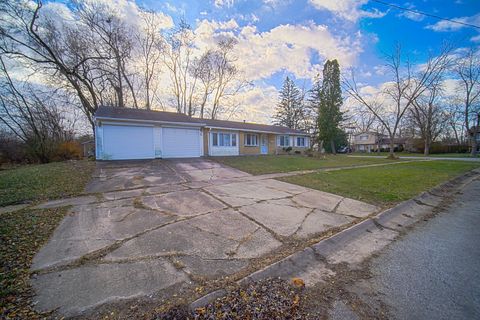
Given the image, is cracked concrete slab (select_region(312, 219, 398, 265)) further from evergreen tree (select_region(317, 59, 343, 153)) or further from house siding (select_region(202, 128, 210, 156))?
evergreen tree (select_region(317, 59, 343, 153))

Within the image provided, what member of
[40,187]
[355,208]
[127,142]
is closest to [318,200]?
[355,208]

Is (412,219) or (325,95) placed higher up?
(325,95)

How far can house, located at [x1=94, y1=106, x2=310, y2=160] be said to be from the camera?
12.4 meters

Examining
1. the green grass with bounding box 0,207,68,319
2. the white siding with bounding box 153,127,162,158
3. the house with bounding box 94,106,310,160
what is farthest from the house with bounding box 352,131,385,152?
the green grass with bounding box 0,207,68,319

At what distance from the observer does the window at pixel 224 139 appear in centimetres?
1758

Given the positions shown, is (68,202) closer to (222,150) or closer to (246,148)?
(222,150)

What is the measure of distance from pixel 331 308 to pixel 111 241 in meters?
3.28

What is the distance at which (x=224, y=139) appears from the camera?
18266 mm

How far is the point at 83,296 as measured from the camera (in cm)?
194

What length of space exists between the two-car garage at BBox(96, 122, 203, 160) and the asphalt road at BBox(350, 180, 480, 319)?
14.1 metres

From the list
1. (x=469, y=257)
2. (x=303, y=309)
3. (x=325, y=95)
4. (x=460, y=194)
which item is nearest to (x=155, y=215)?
(x=303, y=309)

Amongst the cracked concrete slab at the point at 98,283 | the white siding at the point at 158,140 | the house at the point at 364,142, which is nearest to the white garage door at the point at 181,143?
the white siding at the point at 158,140

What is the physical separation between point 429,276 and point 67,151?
23781 mm

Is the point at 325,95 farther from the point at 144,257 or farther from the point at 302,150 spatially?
the point at 144,257
